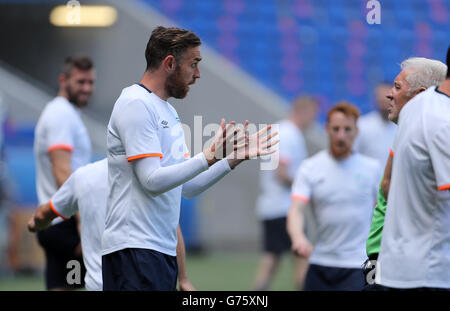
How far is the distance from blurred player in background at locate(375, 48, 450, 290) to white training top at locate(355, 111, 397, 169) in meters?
5.10

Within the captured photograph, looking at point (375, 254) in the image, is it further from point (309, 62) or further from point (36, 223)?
point (309, 62)

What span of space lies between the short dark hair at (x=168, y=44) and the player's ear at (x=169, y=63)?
15 millimetres

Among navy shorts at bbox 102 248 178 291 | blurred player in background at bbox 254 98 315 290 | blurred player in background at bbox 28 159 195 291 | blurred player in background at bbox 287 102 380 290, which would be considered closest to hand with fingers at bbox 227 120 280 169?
navy shorts at bbox 102 248 178 291

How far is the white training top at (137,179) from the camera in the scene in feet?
10.7

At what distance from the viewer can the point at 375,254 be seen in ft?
12.3

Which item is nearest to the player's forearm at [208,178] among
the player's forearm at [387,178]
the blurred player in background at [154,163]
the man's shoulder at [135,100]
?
the blurred player in background at [154,163]

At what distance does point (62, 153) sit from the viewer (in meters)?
5.35

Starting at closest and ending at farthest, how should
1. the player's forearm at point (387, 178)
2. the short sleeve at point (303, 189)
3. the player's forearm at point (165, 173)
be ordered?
the player's forearm at point (165, 173) < the player's forearm at point (387, 178) < the short sleeve at point (303, 189)

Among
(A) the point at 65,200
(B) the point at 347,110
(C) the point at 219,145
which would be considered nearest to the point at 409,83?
(C) the point at 219,145

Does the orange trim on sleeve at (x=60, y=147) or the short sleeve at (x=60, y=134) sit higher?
the short sleeve at (x=60, y=134)

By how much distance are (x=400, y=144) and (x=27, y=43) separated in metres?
11.7

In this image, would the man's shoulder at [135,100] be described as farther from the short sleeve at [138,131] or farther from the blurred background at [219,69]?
the blurred background at [219,69]

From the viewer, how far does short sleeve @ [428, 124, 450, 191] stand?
9.20 ft

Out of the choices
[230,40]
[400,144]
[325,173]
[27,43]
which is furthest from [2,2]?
[400,144]
